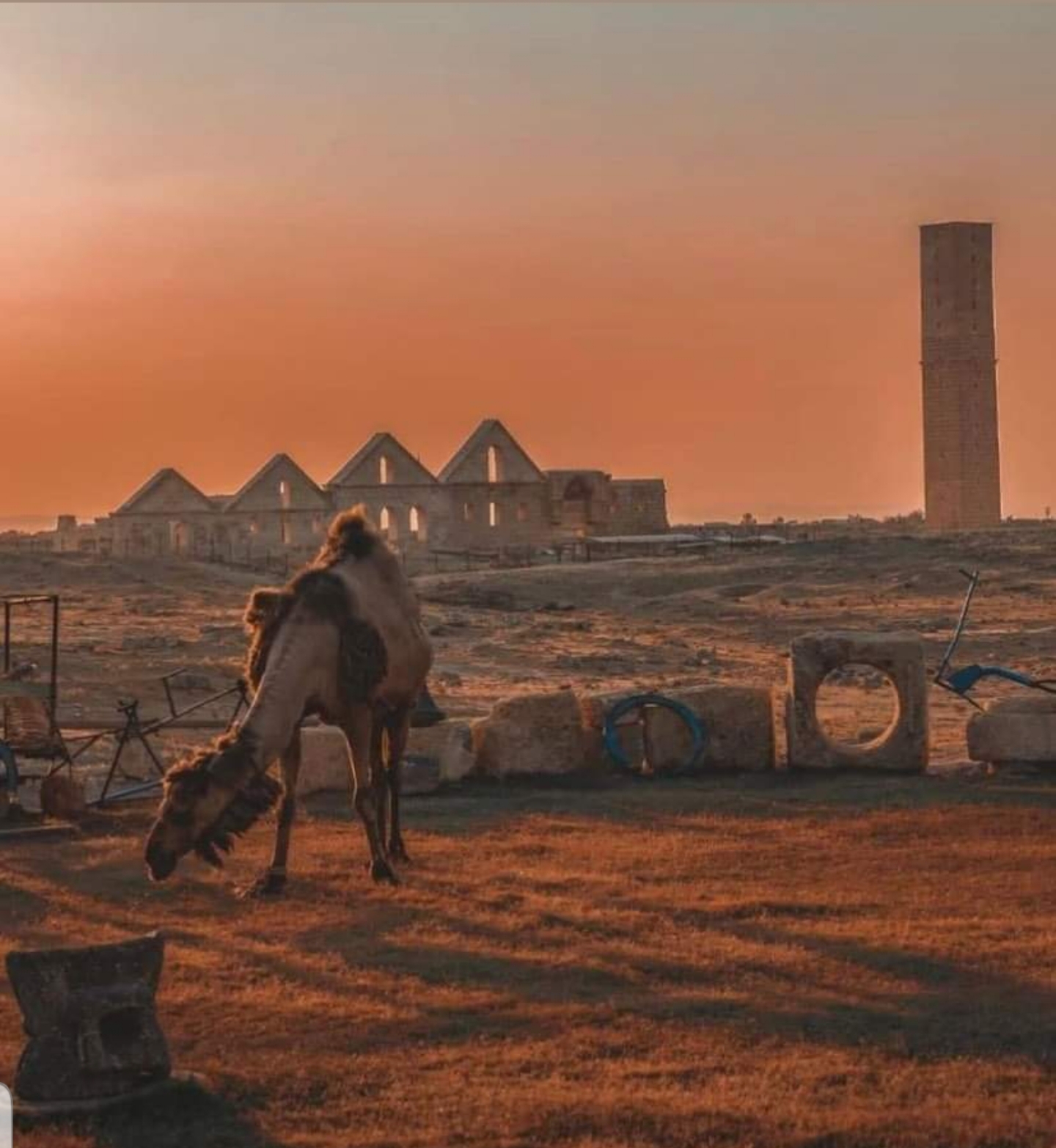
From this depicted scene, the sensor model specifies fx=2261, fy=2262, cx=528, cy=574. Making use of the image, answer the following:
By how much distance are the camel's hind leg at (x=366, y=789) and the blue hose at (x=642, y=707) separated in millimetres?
4420

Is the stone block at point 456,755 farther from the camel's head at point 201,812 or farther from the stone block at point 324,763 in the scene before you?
the camel's head at point 201,812

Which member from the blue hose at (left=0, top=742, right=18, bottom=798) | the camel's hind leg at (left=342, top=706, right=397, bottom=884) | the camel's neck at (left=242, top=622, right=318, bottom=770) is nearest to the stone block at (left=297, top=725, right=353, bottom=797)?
the blue hose at (left=0, top=742, right=18, bottom=798)

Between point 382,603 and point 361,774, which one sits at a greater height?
point 382,603

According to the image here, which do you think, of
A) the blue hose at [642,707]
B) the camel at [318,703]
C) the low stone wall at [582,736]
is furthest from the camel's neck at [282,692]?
the blue hose at [642,707]

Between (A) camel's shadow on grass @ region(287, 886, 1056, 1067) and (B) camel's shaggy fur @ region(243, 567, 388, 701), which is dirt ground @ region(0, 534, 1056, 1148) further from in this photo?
(B) camel's shaggy fur @ region(243, 567, 388, 701)

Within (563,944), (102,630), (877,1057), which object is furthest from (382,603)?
(102,630)

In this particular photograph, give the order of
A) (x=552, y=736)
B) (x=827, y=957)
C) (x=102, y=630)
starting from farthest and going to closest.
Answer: (x=102, y=630)
(x=552, y=736)
(x=827, y=957)

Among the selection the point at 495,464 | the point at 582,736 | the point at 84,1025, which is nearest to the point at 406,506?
the point at 495,464

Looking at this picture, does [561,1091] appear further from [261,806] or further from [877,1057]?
[261,806]

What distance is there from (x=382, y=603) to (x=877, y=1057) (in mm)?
5842

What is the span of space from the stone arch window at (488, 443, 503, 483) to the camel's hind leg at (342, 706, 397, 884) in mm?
63688

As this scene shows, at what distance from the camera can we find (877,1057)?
9266 mm

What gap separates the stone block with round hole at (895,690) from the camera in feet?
58.5

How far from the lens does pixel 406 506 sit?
75938 mm
